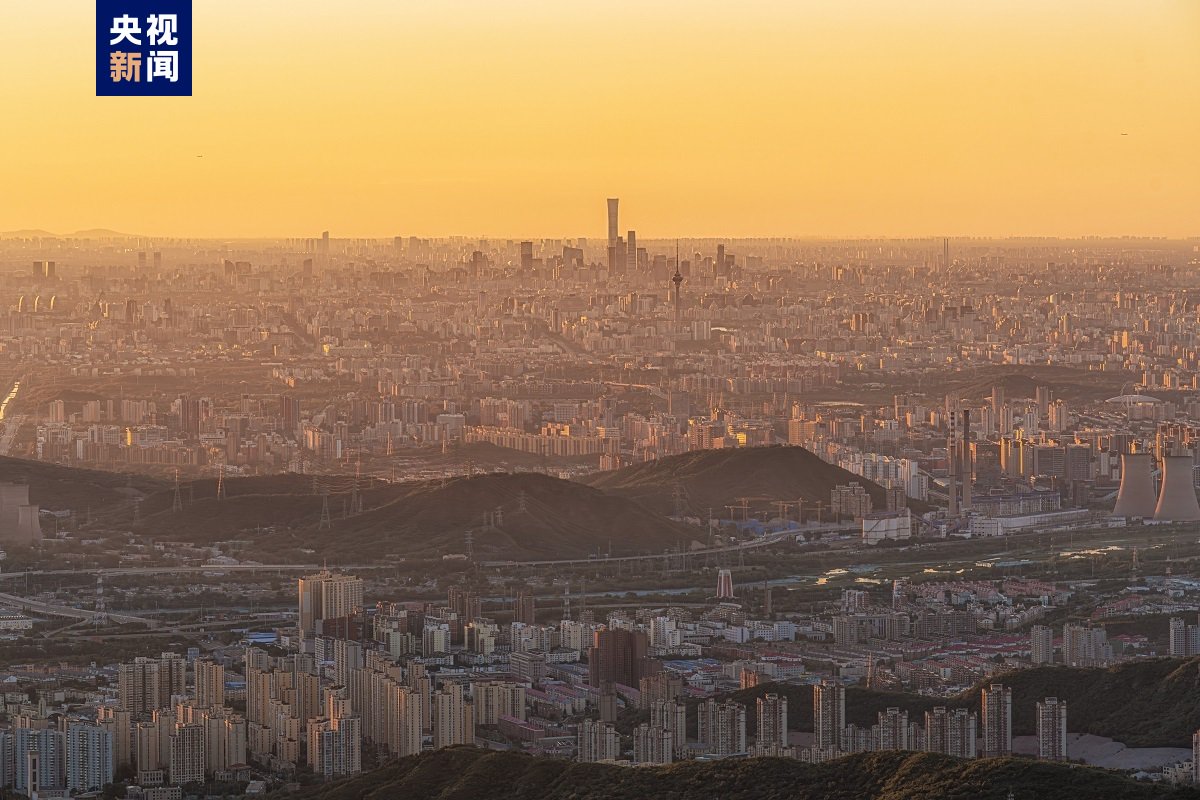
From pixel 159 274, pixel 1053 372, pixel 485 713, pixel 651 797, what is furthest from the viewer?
pixel 159 274

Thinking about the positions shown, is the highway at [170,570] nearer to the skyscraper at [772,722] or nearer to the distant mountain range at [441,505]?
the distant mountain range at [441,505]

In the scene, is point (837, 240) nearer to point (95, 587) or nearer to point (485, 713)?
point (95, 587)

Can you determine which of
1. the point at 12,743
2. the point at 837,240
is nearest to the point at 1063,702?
the point at 12,743

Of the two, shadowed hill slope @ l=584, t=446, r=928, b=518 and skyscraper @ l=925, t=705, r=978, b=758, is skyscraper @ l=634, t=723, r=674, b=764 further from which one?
shadowed hill slope @ l=584, t=446, r=928, b=518

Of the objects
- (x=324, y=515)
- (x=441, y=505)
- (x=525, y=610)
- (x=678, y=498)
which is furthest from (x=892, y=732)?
(x=678, y=498)

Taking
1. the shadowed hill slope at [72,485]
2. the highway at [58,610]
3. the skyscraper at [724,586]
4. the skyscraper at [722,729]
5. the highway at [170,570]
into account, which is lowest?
the highway at [58,610]

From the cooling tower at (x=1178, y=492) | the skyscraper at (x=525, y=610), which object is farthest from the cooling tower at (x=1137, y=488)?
the skyscraper at (x=525, y=610)
